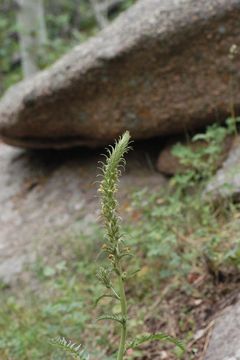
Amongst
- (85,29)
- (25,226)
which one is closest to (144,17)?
(25,226)

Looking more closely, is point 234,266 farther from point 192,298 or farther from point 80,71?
point 80,71

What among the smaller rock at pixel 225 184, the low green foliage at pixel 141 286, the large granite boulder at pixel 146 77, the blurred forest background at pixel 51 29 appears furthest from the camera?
the blurred forest background at pixel 51 29

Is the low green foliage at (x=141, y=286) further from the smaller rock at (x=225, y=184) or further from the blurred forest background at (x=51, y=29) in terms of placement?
the blurred forest background at (x=51, y=29)

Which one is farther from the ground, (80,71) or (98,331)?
(80,71)

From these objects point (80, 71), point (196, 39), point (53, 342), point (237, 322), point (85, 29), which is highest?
point (85, 29)

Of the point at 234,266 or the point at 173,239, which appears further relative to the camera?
the point at 173,239

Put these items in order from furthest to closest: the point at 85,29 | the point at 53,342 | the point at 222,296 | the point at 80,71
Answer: the point at 85,29 → the point at 80,71 → the point at 222,296 → the point at 53,342

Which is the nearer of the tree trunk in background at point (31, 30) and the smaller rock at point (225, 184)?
the smaller rock at point (225, 184)

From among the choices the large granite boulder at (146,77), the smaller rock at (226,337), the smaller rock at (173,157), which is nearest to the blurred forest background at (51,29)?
the large granite boulder at (146,77)
